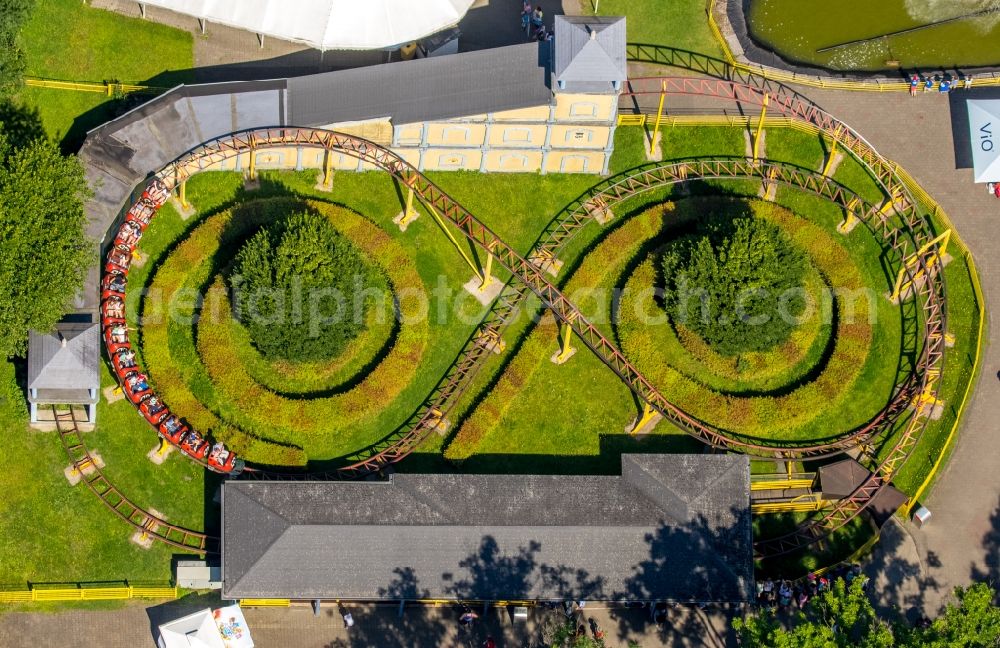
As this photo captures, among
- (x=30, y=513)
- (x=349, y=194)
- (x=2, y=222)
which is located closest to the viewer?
(x=2, y=222)

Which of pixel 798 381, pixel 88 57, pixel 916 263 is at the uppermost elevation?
pixel 88 57

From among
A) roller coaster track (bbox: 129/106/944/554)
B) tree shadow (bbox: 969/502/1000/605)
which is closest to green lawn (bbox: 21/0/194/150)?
roller coaster track (bbox: 129/106/944/554)

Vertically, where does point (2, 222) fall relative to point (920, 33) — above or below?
below

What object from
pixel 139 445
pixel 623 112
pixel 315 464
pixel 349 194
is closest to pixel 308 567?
pixel 315 464

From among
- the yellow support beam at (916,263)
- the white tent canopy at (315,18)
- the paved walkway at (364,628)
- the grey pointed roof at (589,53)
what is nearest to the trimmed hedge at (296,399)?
the paved walkway at (364,628)

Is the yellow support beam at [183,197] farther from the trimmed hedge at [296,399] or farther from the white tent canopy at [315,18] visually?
the white tent canopy at [315,18]

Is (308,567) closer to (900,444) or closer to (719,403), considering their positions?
(719,403)

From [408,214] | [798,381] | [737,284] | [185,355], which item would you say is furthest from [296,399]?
[798,381]

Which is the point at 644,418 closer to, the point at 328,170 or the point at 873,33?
the point at 328,170
